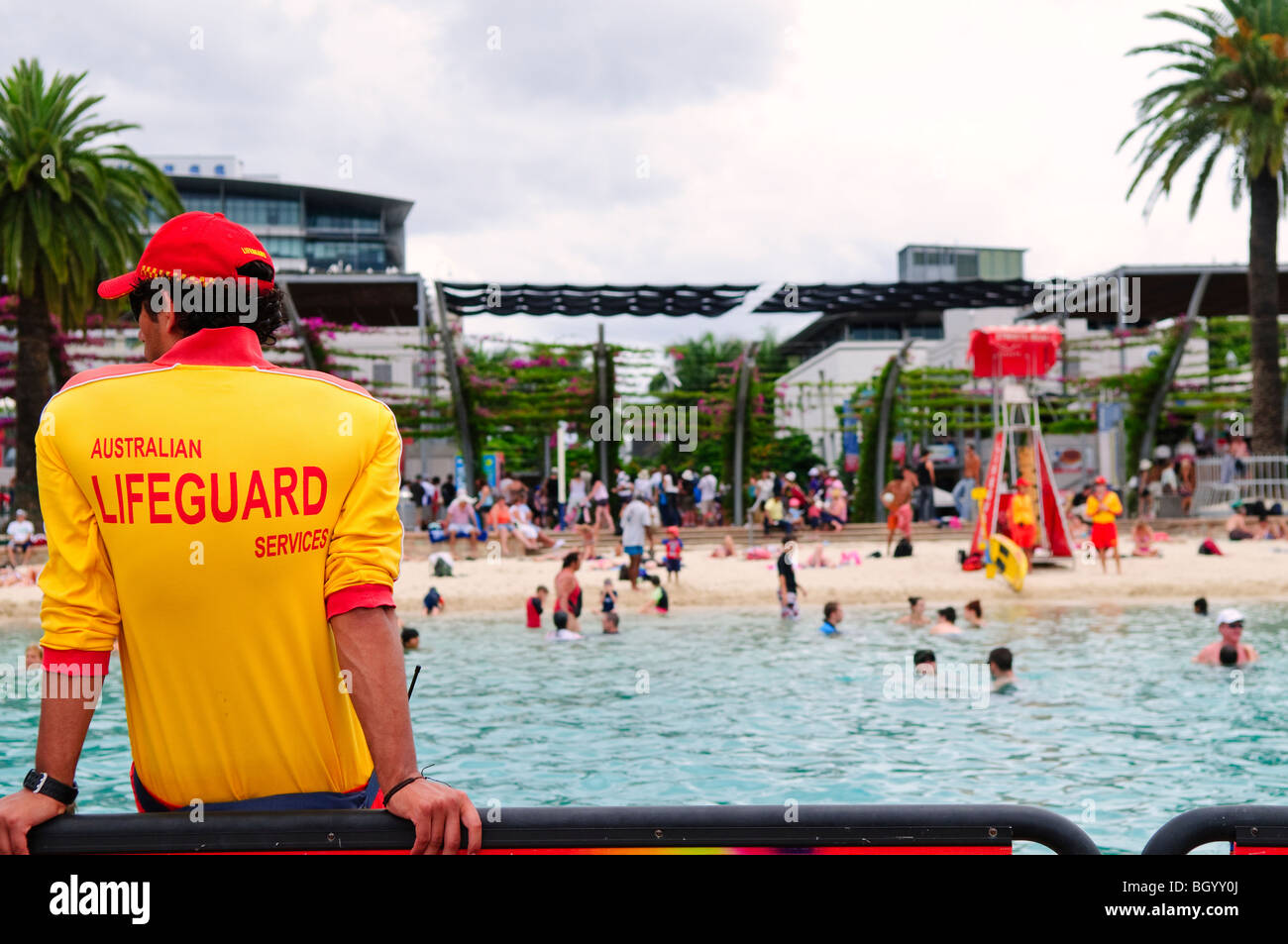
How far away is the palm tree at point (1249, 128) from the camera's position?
2684cm

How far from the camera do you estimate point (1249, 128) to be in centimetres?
2705

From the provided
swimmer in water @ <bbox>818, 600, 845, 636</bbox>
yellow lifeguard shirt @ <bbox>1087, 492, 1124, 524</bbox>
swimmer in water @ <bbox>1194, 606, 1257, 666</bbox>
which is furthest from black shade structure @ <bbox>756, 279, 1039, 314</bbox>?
A: swimmer in water @ <bbox>1194, 606, 1257, 666</bbox>

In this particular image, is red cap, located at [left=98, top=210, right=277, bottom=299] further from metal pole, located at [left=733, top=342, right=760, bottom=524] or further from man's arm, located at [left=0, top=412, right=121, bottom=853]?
metal pole, located at [left=733, top=342, right=760, bottom=524]

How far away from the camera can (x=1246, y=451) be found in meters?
30.4

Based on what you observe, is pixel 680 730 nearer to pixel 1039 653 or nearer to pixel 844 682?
pixel 844 682

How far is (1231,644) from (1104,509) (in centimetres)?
846

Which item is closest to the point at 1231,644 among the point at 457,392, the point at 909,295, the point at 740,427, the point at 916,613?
the point at 916,613

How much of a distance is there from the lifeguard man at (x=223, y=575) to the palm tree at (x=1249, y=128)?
2961 cm

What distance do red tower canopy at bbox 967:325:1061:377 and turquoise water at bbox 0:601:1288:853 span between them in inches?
271

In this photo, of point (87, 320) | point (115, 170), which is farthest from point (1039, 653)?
point (87, 320)

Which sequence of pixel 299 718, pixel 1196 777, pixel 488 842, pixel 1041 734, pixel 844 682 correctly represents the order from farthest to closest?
pixel 844 682
pixel 1041 734
pixel 1196 777
pixel 299 718
pixel 488 842

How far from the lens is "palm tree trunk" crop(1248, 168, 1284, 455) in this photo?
92.5 feet
